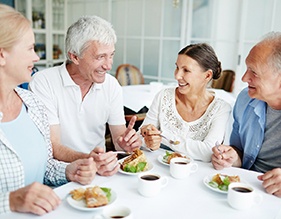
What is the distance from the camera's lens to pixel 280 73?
1332 millimetres

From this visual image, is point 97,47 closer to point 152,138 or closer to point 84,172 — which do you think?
Answer: point 152,138

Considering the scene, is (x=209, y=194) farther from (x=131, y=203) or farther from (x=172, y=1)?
(x=172, y=1)

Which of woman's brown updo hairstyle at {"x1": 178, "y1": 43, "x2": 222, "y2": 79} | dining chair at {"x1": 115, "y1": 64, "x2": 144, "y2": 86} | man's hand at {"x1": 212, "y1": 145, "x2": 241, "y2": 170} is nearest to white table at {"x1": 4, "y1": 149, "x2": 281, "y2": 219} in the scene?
man's hand at {"x1": 212, "y1": 145, "x2": 241, "y2": 170}

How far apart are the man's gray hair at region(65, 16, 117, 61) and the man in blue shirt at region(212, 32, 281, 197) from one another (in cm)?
73

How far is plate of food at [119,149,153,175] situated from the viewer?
1.23 m

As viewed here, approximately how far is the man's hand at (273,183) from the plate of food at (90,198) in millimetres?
569

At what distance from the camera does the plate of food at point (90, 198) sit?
0.94 meters

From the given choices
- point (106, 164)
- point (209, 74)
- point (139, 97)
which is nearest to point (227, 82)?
point (139, 97)

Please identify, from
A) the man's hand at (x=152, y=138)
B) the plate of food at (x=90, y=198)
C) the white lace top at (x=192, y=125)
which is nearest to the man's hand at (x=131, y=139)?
the man's hand at (x=152, y=138)

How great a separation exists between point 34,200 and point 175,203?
17.7 inches

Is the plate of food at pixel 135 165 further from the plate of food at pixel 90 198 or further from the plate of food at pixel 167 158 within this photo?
the plate of food at pixel 90 198

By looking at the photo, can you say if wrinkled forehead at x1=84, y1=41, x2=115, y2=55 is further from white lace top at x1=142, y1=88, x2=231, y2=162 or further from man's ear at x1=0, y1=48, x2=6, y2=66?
man's ear at x1=0, y1=48, x2=6, y2=66

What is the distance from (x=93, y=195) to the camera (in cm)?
97

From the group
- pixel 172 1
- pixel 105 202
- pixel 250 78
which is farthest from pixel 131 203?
pixel 172 1
